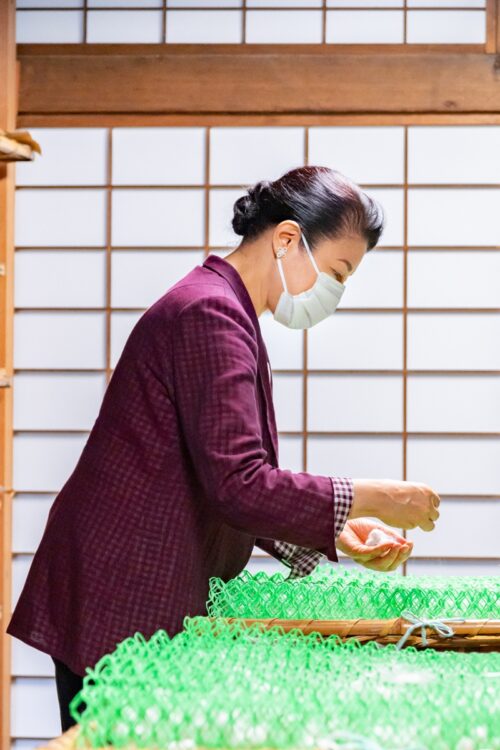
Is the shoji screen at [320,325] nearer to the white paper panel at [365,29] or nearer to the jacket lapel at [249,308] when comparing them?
the white paper panel at [365,29]

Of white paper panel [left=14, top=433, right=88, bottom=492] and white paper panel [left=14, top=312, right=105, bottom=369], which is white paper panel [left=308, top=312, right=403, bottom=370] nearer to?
white paper panel [left=14, top=312, right=105, bottom=369]

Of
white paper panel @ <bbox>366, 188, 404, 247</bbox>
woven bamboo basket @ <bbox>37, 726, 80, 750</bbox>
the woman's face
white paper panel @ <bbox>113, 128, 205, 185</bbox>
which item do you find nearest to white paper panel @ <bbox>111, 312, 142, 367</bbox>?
white paper panel @ <bbox>113, 128, 205, 185</bbox>

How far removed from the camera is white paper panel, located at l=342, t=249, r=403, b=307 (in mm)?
3080

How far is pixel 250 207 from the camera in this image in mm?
1502

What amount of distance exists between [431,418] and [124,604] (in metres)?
2.00

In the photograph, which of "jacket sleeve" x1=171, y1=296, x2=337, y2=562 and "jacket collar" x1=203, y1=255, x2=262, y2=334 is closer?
"jacket sleeve" x1=171, y1=296, x2=337, y2=562

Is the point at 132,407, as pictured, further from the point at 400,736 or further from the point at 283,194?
the point at 400,736

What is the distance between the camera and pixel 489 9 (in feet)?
9.93

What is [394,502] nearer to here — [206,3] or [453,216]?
[453,216]

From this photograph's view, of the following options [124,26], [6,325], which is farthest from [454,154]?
[6,325]

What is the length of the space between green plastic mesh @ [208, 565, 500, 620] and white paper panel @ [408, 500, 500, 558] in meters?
1.67

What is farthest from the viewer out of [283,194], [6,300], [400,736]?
[6,300]

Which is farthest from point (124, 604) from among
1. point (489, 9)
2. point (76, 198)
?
point (489, 9)

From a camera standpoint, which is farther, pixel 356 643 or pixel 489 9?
pixel 489 9
